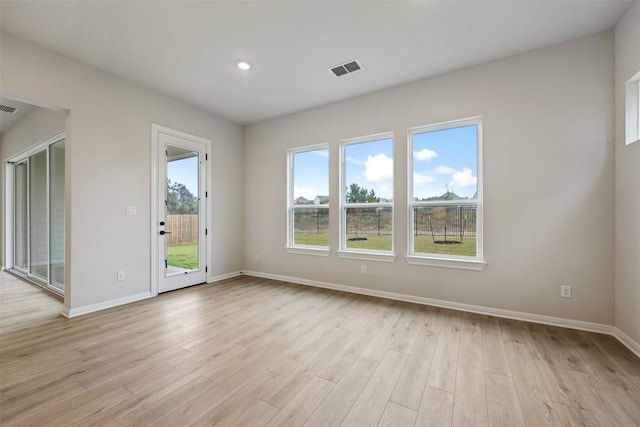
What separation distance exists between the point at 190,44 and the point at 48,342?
326cm

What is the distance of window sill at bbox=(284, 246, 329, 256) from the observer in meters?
4.29

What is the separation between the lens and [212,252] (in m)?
4.64

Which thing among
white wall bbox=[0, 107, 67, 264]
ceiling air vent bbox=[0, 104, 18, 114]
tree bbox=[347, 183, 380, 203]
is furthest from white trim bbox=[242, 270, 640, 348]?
ceiling air vent bbox=[0, 104, 18, 114]

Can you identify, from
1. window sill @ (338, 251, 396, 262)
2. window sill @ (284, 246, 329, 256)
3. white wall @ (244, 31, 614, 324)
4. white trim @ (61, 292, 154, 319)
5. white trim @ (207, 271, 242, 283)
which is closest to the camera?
white wall @ (244, 31, 614, 324)

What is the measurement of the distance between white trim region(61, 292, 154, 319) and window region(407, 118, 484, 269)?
381 centimetres

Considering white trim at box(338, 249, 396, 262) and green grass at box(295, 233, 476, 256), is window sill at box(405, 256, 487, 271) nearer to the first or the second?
green grass at box(295, 233, 476, 256)

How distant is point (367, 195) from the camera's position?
4.03 m

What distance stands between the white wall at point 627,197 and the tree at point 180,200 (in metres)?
5.33

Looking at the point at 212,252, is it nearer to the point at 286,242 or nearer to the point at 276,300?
the point at 286,242

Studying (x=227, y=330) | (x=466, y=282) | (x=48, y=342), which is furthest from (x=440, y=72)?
(x=48, y=342)

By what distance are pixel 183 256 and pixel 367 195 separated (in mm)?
A: 3133

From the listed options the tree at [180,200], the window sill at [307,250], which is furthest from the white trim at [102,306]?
the window sill at [307,250]

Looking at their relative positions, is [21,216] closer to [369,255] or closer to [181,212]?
[181,212]

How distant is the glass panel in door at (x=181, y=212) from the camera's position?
4031 millimetres
